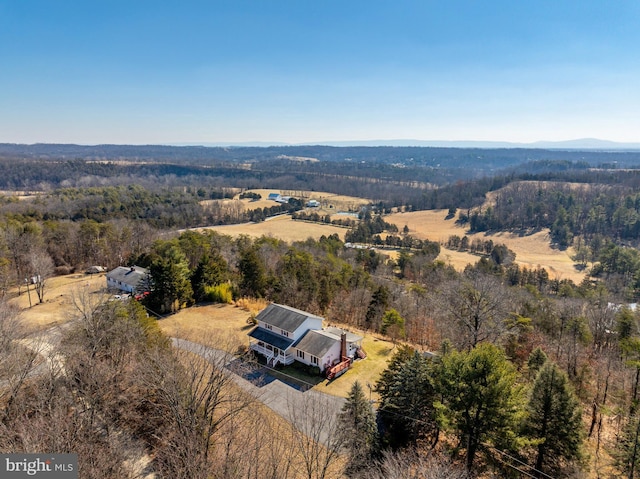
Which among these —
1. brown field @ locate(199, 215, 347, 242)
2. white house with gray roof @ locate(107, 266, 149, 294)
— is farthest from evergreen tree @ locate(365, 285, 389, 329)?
brown field @ locate(199, 215, 347, 242)

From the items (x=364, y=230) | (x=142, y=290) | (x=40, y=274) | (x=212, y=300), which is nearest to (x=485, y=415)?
(x=212, y=300)

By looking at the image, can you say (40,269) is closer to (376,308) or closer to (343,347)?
(343,347)

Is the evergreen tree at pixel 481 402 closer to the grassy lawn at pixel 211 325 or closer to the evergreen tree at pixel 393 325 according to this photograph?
the evergreen tree at pixel 393 325

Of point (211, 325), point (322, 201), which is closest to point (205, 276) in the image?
point (211, 325)

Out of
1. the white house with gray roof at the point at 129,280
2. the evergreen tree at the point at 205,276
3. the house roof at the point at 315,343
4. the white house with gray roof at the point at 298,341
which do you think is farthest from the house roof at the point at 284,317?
the white house with gray roof at the point at 129,280

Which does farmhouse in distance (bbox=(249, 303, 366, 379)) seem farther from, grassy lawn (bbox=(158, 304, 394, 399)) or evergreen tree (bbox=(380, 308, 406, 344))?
evergreen tree (bbox=(380, 308, 406, 344))

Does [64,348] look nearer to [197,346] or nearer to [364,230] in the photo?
[197,346]
